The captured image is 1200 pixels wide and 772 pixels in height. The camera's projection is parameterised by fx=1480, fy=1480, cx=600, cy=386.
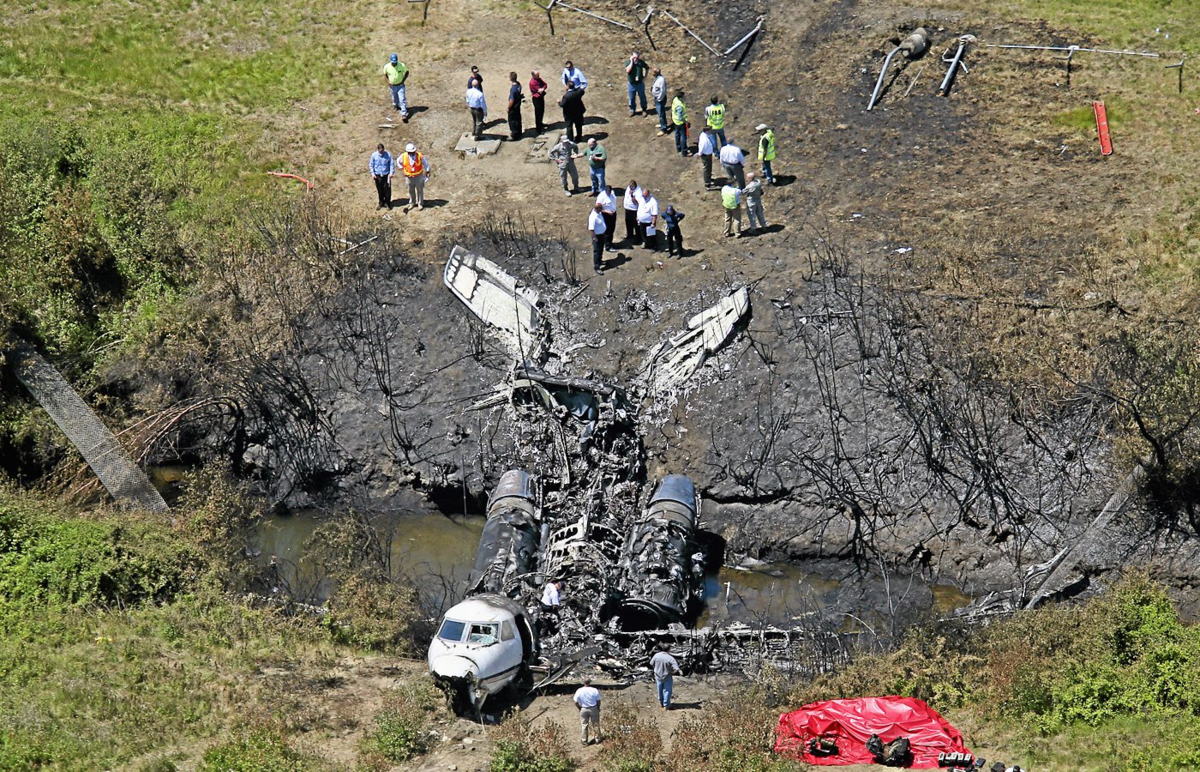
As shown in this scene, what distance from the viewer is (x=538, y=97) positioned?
38.9m

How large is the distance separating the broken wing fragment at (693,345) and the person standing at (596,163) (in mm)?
5444

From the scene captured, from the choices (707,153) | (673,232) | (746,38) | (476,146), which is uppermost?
(746,38)

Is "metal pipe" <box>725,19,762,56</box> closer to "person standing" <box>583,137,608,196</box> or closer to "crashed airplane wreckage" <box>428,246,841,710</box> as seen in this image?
"person standing" <box>583,137,608,196</box>

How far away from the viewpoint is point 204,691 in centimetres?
2614

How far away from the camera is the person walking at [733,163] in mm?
34969

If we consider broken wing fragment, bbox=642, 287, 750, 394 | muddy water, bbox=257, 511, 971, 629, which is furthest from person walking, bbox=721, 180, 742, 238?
muddy water, bbox=257, 511, 971, 629

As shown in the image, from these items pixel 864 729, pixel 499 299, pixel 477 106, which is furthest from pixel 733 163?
pixel 864 729

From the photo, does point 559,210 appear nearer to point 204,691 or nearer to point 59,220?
point 59,220

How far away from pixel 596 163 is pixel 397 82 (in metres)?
7.42

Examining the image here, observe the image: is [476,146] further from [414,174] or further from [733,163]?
[733,163]

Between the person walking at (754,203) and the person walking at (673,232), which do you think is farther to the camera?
the person walking at (754,203)

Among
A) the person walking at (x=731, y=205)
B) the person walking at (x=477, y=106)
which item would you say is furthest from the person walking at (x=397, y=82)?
the person walking at (x=731, y=205)

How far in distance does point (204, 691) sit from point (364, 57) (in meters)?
22.7

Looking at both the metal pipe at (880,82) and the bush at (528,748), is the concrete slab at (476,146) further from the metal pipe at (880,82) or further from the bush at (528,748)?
the bush at (528,748)
